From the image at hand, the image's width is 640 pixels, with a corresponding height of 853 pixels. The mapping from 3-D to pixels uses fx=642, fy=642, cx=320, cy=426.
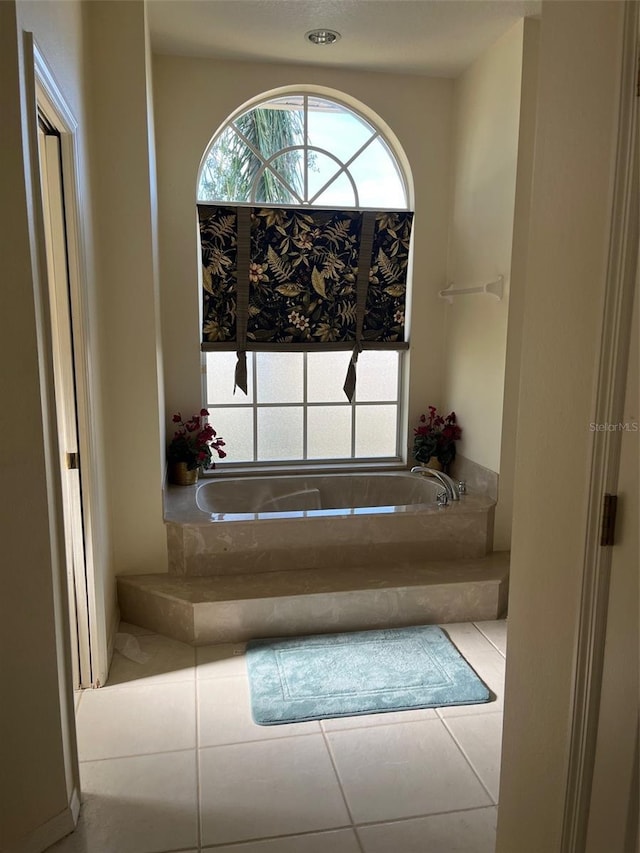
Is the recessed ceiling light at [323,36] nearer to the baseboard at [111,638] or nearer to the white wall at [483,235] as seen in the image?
the white wall at [483,235]

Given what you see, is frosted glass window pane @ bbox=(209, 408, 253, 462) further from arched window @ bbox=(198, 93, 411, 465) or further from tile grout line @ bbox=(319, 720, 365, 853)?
tile grout line @ bbox=(319, 720, 365, 853)

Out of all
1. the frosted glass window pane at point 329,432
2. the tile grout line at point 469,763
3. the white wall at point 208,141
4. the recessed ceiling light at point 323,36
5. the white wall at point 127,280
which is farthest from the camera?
the frosted glass window pane at point 329,432

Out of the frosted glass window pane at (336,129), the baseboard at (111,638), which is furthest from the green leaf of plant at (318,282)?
the baseboard at (111,638)

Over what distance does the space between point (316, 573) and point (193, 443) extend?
109 centimetres

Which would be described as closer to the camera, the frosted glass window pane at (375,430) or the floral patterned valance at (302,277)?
the floral patterned valance at (302,277)

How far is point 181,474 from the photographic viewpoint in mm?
3621

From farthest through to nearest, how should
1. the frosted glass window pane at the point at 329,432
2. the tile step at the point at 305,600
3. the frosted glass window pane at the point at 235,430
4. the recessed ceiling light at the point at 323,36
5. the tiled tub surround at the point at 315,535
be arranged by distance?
1. the frosted glass window pane at the point at 329,432
2. the frosted glass window pane at the point at 235,430
3. the recessed ceiling light at the point at 323,36
4. the tiled tub surround at the point at 315,535
5. the tile step at the point at 305,600

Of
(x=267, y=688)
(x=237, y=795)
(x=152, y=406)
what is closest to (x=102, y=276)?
(x=152, y=406)

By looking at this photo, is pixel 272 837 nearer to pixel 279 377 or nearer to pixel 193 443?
pixel 193 443

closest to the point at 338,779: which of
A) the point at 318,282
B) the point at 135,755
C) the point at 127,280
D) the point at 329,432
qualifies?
the point at 135,755

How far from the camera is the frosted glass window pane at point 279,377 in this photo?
13.0ft

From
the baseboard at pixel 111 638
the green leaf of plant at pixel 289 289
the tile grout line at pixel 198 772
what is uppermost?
the green leaf of plant at pixel 289 289

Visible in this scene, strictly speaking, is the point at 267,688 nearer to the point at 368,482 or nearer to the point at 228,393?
the point at 368,482

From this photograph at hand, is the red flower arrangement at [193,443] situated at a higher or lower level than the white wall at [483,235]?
lower
